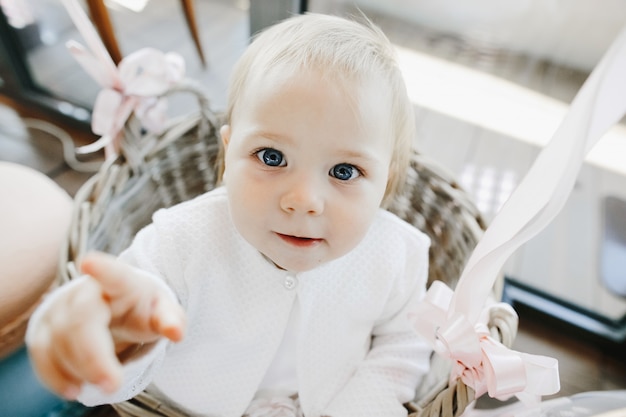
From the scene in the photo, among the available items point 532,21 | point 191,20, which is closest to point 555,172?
point 532,21

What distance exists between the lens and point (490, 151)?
4.71 ft

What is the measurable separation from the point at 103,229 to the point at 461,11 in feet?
3.98

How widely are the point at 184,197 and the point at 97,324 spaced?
0.70 metres

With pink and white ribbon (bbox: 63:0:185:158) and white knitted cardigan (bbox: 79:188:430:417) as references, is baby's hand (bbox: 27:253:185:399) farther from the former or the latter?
pink and white ribbon (bbox: 63:0:185:158)

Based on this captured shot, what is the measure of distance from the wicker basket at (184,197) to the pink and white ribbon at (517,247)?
129 mm

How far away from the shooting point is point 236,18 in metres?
1.66

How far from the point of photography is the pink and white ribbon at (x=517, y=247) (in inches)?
14.7

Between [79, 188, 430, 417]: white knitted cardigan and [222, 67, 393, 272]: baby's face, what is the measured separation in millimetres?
104

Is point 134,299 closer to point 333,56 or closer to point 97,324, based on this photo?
point 97,324

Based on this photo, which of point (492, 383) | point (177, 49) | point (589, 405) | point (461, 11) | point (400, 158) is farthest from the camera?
point (177, 49)

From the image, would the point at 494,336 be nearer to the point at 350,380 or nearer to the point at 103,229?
the point at 350,380

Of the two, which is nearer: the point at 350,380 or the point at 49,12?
the point at 350,380

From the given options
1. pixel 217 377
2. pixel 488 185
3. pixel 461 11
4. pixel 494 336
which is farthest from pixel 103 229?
pixel 461 11

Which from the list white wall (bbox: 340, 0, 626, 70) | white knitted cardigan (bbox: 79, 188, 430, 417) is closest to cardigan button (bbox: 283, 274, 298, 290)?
white knitted cardigan (bbox: 79, 188, 430, 417)
